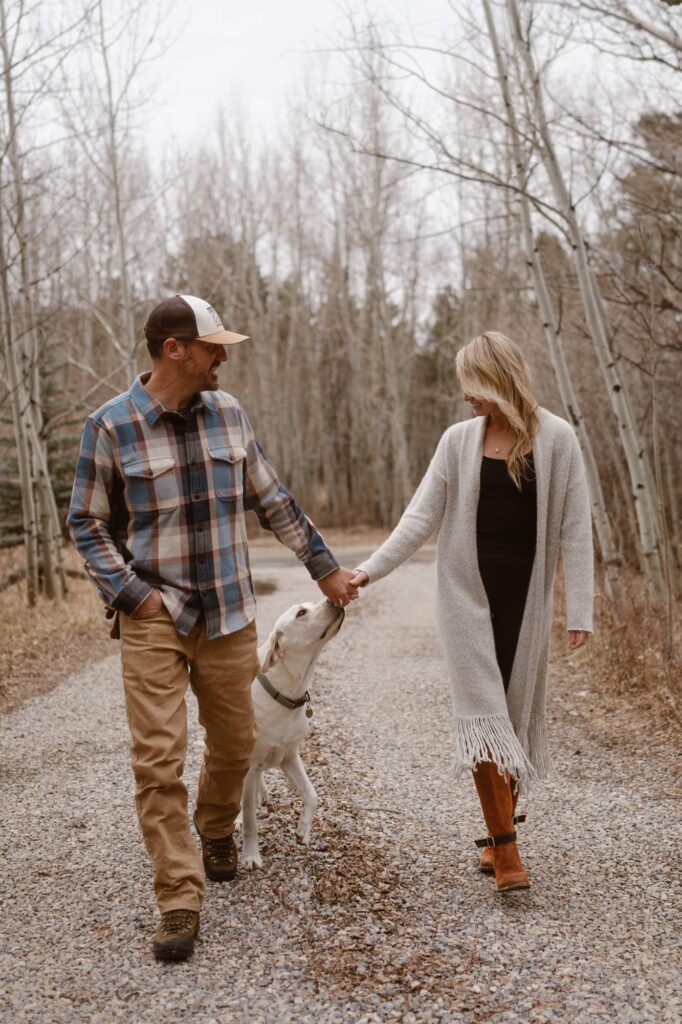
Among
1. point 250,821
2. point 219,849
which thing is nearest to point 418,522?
point 250,821

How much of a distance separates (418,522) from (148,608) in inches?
44.3

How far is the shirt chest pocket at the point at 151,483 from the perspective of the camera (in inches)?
130

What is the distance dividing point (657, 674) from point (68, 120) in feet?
39.4

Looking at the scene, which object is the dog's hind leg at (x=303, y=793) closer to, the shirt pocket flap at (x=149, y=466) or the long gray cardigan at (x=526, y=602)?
the long gray cardigan at (x=526, y=602)

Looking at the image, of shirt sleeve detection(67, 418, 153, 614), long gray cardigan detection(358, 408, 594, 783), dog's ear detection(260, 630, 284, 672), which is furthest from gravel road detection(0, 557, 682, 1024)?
shirt sleeve detection(67, 418, 153, 614)

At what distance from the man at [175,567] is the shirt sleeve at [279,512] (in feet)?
0.10

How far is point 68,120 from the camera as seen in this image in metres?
14.1

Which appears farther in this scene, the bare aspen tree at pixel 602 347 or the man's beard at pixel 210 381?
the bare aspen tree at pixel 602 347

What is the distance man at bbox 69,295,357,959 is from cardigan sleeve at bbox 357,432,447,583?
1.91ft

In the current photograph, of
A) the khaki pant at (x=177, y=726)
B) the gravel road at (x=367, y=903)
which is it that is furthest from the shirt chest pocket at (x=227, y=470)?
the gravel road at (x=367, y=903)

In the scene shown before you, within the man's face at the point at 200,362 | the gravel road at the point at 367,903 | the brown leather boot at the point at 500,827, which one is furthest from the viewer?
the brown leather boot at the point at 500,827

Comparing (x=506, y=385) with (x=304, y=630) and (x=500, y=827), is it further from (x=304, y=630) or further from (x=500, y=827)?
(x=500, y=827)

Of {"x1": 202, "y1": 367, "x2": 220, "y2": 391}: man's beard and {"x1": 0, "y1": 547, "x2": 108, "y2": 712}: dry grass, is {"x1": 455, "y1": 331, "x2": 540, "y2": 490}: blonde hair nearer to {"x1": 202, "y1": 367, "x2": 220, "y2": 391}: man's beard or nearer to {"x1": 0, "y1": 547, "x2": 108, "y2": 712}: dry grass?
{"x1": 202, "y1": 367, "x2": 220, "y2": 391}: man's beard

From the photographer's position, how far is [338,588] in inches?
145
